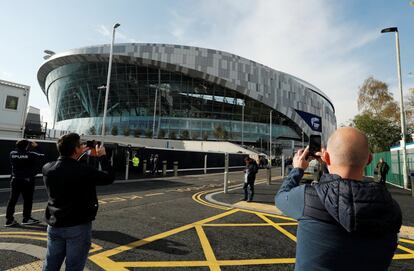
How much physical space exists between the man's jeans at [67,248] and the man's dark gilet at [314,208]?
2.16m

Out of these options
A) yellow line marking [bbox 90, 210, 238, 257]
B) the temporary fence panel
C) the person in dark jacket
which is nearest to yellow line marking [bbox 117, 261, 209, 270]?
yellow line marking [bbox 90, 210, 238, 257]

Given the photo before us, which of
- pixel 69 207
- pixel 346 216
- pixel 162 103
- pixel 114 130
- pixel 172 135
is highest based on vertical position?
pixel 162 103

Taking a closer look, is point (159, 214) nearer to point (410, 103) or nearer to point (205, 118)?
point (410, 103)

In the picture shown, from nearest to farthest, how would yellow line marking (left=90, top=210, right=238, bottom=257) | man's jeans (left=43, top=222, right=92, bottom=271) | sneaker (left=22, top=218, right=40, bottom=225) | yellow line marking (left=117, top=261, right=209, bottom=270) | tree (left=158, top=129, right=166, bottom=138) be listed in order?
man's jeans (left=43, top=222, right=92, bottom=271) → yellow line marking (left=117, top=261, right=209, bottom=270) → yellow line marking (left=90, top=210, right=238, bottom=257) → sneaker (left=22, top=218, right=40, bottom=225) → tree (left=158, top=129, right=166, bottom=138)

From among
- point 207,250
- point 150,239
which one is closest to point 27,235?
point 150,239

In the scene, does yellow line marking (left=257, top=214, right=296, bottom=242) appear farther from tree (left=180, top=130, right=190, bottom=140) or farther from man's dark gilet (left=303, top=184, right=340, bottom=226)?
tree (left=180, top=130, right=190, bottom=140)

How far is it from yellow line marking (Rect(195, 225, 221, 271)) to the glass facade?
6046 cm

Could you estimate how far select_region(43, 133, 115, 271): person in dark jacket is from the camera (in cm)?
277

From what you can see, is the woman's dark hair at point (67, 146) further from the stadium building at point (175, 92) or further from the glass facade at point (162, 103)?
the glass facade at point (162, 103)

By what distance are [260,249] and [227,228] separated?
5.08 ft

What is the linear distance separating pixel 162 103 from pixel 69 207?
217ft

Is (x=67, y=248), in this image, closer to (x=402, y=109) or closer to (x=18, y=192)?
(x=18, y=192)

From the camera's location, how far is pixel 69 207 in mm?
2848

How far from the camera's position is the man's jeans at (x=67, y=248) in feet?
8.98
